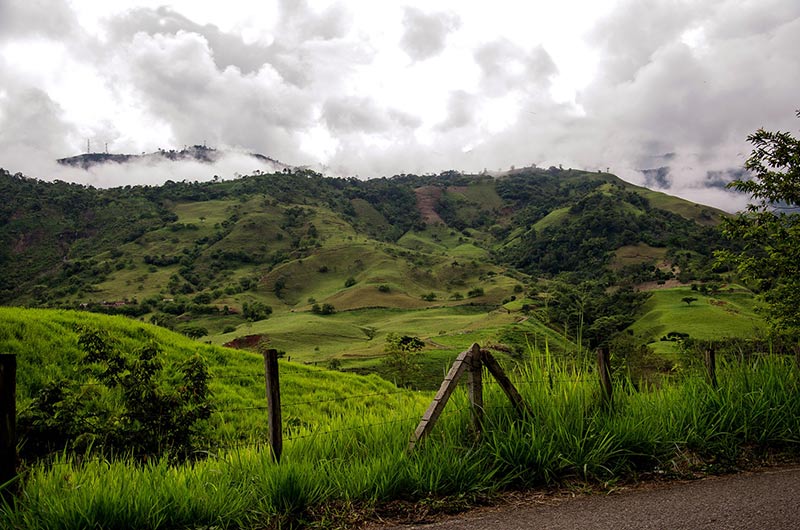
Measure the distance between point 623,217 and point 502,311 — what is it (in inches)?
4108

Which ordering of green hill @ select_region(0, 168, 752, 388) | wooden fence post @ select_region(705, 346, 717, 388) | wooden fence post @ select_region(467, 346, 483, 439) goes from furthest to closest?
green hill @ select_region(0, 168, 752, 388)
wooden fence post @ select_region(705, 346, 717, 388)
wooden fence post @ select_region(467, 346, 483, 439)

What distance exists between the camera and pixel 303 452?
6066mm

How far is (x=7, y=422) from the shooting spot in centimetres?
457

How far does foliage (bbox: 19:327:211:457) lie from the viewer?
7.70 m

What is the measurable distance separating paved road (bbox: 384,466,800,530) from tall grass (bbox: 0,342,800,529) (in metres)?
0.41

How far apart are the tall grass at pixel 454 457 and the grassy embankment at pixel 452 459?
0.01 meters

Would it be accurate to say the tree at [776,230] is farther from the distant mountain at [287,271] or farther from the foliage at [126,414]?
the distant mountain at [287,271]

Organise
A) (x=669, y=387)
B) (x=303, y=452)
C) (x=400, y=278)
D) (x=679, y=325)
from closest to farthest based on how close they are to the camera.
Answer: (x=303, y=452) < (x=669, y=387) < (x=679, y=325) < (x=400, y=278)

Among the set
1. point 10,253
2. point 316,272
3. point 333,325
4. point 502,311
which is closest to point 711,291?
point 502,311

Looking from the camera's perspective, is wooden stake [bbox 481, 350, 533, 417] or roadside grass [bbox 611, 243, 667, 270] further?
roadside grass [bbox 611, 243, 667, 270]

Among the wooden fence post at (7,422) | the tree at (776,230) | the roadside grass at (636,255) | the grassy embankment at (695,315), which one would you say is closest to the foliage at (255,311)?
the grassy embankment at (695,315)

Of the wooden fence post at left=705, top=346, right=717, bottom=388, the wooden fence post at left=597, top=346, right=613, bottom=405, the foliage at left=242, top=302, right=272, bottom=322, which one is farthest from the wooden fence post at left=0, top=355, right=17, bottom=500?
the foliage at left=242, top=302, right=272, bottom=322

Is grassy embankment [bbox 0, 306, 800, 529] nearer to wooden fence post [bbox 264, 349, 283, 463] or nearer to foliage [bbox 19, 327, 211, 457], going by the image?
wooden fence post [bbox 264, 349, 283, 463]

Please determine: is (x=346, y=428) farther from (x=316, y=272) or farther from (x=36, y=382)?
(x=316, y=272)
